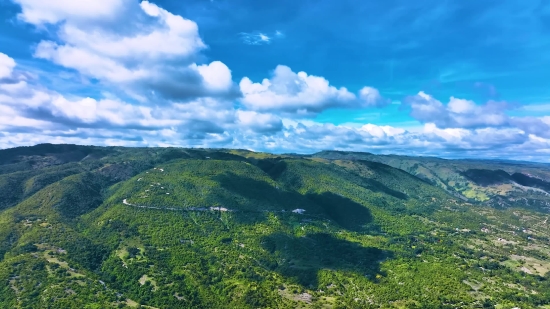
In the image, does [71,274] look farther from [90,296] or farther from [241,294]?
[241,294]

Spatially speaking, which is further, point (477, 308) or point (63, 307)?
point (477, 308)

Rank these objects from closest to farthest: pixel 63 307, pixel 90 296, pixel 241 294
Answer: pixel 63 307 → pixel 90 296 → pixel 241 294

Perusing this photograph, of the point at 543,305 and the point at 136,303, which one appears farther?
the point at 543,305

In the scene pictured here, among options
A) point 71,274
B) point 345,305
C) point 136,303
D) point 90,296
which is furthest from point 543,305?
point 71,274

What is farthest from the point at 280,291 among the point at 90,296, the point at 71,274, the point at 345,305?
the point at 71,274

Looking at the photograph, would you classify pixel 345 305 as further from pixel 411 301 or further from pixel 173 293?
pixel 173 293

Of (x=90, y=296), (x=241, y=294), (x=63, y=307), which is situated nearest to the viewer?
(x=63, y=307)

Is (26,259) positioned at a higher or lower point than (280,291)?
higher

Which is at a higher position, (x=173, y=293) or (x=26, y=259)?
(x=26, y=259)
